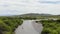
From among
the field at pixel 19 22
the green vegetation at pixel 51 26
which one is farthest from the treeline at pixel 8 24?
the green vegetation at pixel 51 26

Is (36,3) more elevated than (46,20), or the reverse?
(36,3)

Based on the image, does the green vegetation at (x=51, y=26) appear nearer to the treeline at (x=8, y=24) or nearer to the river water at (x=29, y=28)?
the river water at (x=29, y=28)

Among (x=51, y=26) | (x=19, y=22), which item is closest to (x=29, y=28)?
(x=19, y=22)

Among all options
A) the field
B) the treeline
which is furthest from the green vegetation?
the treeline

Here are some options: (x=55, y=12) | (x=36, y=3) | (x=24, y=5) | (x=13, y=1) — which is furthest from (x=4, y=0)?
(x=55, y=12)

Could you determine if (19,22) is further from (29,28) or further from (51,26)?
(51,26)

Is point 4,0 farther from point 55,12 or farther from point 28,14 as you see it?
point 55,12
